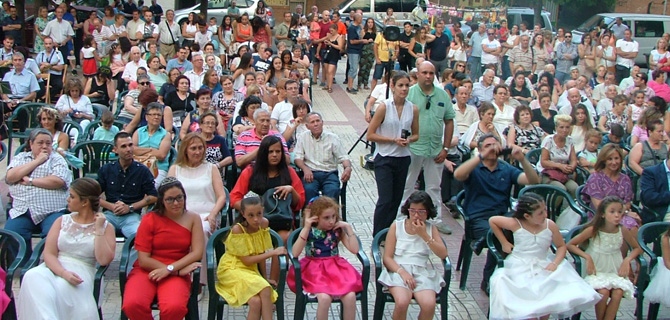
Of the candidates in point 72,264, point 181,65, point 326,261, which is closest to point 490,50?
point 181,65

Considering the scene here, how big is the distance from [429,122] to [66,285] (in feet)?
12.4

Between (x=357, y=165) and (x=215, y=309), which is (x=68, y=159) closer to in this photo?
(x=215, y=309)

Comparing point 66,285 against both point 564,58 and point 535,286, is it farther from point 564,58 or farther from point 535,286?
point 564,58

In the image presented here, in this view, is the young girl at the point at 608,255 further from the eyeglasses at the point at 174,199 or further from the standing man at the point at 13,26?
the standing man at the point at 13,26

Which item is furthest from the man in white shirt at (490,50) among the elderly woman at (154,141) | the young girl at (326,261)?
the young girl at (326,261)

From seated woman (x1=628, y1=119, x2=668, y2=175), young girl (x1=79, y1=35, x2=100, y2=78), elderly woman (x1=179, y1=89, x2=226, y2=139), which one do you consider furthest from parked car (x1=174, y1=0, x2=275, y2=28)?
seated woman (x1=628, y1=119, x2=668, y2=175)

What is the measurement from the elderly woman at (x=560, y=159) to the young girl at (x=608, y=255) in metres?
1.92

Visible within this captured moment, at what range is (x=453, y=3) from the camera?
25.7 metres

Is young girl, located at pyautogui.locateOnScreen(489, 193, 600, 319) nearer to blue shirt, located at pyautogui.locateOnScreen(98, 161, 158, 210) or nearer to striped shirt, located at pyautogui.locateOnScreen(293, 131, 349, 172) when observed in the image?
striped shirt, located at pyautogui.locateOnScreen(293, 131, 349, 172)

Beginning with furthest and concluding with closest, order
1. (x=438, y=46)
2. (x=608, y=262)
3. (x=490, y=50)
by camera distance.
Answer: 1. (x=490, y=50)
2. (x=438, y=46)
3. (x=608, y=262)

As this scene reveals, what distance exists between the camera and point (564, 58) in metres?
16.6

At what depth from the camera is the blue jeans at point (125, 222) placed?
21.3 feet

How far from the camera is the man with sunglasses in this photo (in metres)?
7.60

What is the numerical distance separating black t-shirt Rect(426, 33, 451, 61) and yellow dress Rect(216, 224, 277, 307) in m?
10.9
